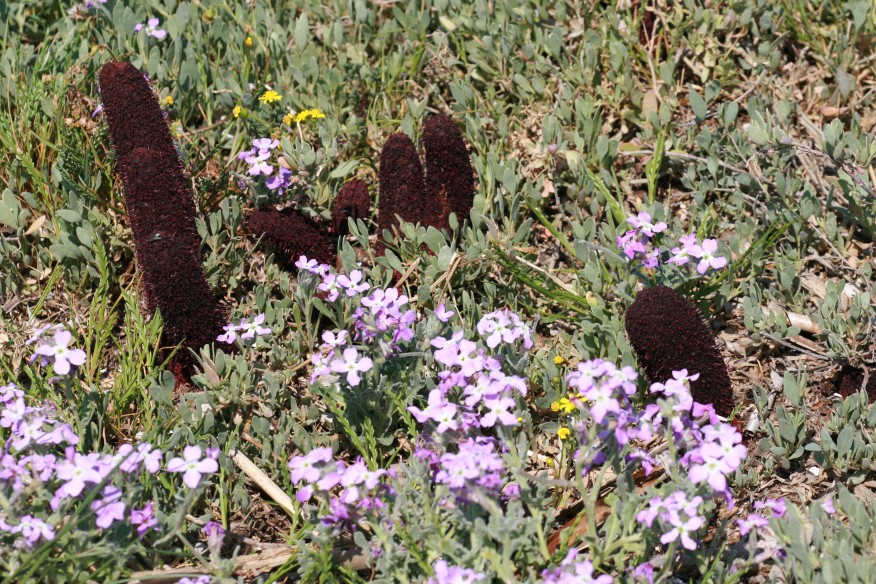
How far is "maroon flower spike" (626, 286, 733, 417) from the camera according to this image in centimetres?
309

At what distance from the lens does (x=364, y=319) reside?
3.13 m

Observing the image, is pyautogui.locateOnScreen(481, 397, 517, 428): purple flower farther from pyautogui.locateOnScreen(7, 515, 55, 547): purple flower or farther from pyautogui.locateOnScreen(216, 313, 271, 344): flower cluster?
pyautogui.locateOnScreen(7, 515, 55, 547): purple flower

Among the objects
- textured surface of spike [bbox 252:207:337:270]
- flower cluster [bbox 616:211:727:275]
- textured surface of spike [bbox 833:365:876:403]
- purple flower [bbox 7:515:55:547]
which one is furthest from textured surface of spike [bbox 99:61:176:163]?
textured surface of spike [bbox 833:365:876:403]

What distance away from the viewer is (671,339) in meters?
3.10

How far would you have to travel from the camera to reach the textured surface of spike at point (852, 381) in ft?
11.4

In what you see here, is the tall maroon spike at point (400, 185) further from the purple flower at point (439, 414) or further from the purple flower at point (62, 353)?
the purple flower at point (62, 353)

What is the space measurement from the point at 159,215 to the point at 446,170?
3.47 feet

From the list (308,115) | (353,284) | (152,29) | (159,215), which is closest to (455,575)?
(353,284)

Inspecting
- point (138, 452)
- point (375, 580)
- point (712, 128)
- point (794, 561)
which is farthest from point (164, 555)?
point (712, 128)

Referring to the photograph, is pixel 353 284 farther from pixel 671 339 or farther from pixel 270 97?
pixel 270 97

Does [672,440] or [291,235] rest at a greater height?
[672,440]

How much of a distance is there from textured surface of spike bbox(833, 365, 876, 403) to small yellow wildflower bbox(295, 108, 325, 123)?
219cm

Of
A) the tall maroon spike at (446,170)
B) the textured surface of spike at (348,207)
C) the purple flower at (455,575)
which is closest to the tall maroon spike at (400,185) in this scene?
the tall maroon spike at (446,170)

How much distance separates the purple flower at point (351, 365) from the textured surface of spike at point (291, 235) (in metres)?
0.84
